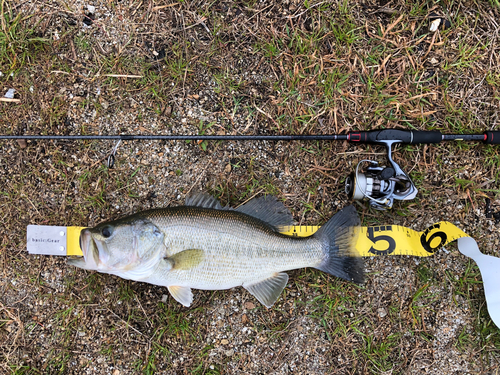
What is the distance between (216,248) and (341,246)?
1163 mm

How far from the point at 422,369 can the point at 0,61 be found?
537 cm

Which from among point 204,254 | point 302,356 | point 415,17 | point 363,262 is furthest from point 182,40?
point 302,356

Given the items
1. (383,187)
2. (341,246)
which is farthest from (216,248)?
(383,187)

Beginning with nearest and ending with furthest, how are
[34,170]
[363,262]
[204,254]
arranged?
[204,254] < [363,262] < [34,170]

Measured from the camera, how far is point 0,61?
3242mm

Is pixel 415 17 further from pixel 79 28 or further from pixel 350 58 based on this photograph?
pixel 79 28

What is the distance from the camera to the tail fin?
2850 millimetres

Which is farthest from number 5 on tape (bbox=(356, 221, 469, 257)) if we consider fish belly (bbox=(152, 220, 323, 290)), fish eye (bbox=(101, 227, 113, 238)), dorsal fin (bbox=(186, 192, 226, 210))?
fish eye (bbox=(101, 227, 113, 238))

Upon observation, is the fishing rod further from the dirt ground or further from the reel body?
the dirt ground

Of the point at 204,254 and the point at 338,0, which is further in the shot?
the point at 338,0

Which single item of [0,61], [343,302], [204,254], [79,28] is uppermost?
[79,28]

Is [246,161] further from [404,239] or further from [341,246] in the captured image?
[404,239]

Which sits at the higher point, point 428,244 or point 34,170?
point 34,170

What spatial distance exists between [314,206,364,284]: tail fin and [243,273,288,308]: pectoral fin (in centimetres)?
37
